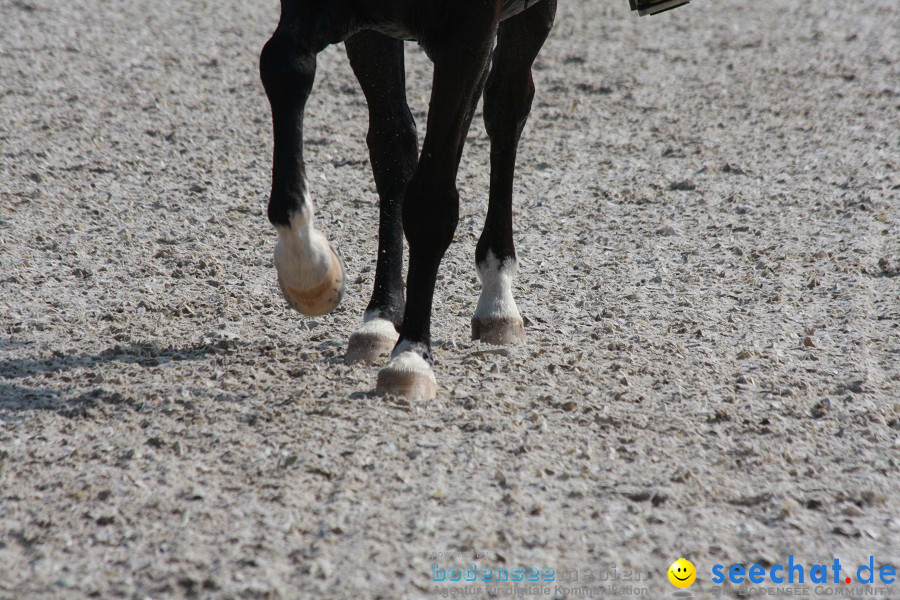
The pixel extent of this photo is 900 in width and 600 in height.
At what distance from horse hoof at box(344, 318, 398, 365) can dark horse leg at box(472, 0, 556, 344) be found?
63 centimetres

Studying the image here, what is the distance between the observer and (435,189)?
359 cm

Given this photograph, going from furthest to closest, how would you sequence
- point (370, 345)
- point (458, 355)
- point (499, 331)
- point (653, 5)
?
point (653, 5) < point (499, 331) < point (458, 355) < point (370, 345)

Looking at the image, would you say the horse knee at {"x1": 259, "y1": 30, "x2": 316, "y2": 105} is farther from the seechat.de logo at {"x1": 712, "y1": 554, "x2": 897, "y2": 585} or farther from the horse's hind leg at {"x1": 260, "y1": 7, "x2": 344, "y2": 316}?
the seechat.de logo at {"x1": 712, "y1": 554, "x2": 897, "y2": 585}

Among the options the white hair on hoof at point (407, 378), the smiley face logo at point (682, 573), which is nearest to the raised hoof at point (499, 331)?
the white hair on hoof at point (407, 378)

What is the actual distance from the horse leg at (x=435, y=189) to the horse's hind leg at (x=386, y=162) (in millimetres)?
367

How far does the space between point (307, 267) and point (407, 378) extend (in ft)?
1.91

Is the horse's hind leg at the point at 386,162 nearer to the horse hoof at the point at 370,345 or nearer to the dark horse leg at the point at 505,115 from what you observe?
the horse hoof at the point at 370,345

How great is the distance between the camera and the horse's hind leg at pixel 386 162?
4.07 m

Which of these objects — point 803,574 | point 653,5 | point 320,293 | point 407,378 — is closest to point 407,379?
point 407,378

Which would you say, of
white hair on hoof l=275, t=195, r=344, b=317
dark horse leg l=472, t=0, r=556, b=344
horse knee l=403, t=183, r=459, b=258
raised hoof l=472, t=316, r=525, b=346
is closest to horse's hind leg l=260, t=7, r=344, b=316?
white hair on hoof l=275, t=195, r=344, b=317

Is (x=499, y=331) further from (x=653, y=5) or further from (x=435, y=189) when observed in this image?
(x=653, y=5)

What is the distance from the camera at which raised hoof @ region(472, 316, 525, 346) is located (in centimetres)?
439

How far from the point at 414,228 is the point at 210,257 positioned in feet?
7.03

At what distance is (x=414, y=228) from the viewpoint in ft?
11.9
